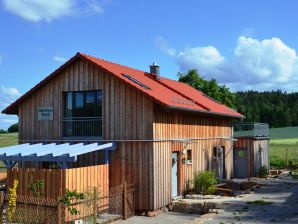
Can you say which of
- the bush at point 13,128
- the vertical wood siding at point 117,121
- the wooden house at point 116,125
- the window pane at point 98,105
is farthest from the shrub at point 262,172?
the bush at point 13,128

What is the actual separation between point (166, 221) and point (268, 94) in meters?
120

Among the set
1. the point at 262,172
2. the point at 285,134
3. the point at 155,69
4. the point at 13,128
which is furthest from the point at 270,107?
the point at 155,69

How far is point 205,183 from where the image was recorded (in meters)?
21.1

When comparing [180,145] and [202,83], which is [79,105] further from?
[202,83]

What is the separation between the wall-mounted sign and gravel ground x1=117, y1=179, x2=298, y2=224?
6416 millimetres

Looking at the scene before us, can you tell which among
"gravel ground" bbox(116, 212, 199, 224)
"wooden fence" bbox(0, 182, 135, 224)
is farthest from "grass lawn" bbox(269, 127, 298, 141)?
"wooden fence" bbox(0, 182, 135, 224)

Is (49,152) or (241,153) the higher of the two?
(49,152)

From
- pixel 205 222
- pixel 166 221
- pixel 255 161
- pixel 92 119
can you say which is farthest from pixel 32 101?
pixel 255 161

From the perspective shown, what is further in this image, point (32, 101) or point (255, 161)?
point (255, 161)

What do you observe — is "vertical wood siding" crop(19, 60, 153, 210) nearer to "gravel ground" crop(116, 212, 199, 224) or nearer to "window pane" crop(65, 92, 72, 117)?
"window pane" crop(65, 92, 72, 117)

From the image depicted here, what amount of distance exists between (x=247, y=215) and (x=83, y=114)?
27.5 ft

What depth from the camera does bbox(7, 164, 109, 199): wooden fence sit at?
616 inches

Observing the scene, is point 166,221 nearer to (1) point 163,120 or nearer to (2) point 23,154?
(1) point 163,120

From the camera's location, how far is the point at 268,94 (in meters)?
132
